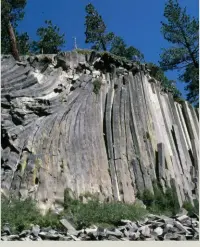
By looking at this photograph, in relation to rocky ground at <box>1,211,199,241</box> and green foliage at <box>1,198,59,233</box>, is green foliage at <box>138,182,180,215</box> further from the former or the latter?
green foliage at <box>1,198,59,233</box>

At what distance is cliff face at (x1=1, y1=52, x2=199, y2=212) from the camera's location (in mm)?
16672

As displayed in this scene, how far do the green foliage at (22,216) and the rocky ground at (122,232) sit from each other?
0.33 metres

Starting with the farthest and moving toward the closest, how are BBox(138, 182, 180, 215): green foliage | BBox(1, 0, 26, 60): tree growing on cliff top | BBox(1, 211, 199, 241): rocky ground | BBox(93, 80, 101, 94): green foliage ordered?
1. BBox(1, 0, 26, 60): tree growing on cliff top
2. BBox(93, 80, 101, 94): green foliage
3. BBox(138, 182, 180, 215): green foliage
4. BBox(1, 211, 199, 241): rocky ground

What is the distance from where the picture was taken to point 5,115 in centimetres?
1727

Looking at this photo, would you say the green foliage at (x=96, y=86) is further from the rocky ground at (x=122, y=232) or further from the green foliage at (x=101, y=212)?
the rocky ground at (x=122, y=232)

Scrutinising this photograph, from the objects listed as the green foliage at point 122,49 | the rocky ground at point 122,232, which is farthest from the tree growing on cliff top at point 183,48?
the rocky ground at point 122,232

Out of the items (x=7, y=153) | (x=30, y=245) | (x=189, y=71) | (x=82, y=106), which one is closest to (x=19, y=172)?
(x=7, y=153)

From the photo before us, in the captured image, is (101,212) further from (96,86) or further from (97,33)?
(97,33)

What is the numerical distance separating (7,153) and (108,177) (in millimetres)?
4414

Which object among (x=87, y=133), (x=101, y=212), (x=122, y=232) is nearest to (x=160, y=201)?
(x=101, y=212)

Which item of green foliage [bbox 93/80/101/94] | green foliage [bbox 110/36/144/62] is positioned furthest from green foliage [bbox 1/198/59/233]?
green foliage [bbox 110/36/144/62]

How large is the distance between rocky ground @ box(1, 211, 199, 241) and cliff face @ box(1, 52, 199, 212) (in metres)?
3.03

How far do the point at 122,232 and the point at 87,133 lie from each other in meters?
6.78

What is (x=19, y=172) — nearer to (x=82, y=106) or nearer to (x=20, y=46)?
(x=82, y=106)
